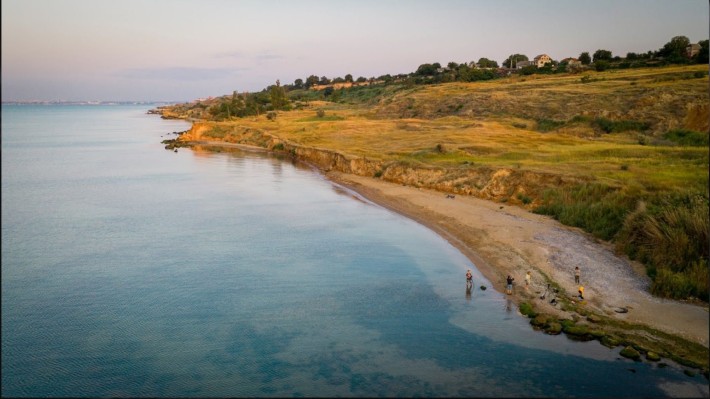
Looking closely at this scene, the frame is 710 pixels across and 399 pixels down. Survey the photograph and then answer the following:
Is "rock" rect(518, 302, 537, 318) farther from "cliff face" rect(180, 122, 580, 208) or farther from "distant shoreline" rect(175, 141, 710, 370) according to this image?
"cliff face" rect(180, 122, 580, 208)

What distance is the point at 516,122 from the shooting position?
82125 millimetres

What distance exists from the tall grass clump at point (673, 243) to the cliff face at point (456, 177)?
1091cm

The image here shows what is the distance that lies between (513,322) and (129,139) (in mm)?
107295

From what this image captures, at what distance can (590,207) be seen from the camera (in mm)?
35781

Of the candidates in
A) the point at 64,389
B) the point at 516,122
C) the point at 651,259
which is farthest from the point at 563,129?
the point at 64,389

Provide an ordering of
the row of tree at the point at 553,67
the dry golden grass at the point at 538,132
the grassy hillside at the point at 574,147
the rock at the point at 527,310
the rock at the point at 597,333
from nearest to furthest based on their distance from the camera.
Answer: the rock at the point at 597,333
the rock at the point at 527,310
the grassy hillside at the point at 574,147
the dry golden grass at the point at 538,132
the row of tree at the point at 553,67

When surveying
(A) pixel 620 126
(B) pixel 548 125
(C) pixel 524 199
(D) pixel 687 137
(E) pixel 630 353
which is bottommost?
(E) pixel 630 353

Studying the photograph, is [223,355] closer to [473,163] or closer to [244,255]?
[244,255]

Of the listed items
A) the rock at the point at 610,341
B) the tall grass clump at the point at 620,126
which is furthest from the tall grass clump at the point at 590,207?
the tall grass clump at the point at 620,126

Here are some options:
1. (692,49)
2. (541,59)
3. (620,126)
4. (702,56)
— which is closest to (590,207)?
(620,126)

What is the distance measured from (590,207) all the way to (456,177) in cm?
1558

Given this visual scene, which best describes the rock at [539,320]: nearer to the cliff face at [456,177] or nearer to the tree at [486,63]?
the cliff face at [456,177]

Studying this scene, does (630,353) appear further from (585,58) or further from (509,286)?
(585,58)

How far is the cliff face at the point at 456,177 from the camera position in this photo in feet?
141
